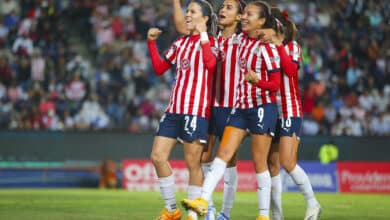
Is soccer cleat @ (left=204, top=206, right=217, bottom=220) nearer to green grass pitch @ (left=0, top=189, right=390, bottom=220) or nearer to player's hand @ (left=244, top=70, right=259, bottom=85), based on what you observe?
green grass pitch @ (left=0, top=189, right=390, bottom=220)

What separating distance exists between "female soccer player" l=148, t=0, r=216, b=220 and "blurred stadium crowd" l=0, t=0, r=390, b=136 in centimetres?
1405

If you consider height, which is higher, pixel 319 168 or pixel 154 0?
pixel 154 0

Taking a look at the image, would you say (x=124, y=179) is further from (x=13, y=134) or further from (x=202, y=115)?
(x=202, y=115)

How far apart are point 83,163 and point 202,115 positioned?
1530 centimetres

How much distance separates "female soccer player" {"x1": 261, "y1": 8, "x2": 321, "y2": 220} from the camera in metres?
11.1

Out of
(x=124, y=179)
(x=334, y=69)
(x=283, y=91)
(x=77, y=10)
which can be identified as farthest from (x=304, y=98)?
(x=283, y=91)

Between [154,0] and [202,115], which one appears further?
[154,0]

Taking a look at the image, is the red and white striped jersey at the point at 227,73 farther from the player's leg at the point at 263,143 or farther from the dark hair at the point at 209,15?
the player's leg at the point at 263,143

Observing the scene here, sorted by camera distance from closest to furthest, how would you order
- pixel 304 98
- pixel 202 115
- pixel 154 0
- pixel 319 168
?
pixel 202 115
pixel 319 168
pixel 304 98
pixel 154 0

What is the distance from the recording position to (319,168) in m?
24.5

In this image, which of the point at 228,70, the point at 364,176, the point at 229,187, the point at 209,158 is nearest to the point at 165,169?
the point at 209,158

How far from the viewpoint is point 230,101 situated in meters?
11.1

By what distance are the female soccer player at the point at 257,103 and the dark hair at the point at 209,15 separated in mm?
477

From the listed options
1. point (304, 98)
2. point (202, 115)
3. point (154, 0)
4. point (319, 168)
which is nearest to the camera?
point (202, 115)
